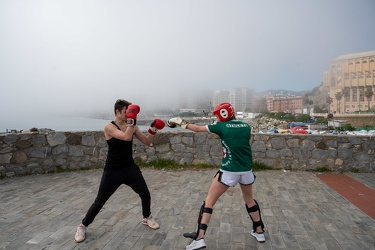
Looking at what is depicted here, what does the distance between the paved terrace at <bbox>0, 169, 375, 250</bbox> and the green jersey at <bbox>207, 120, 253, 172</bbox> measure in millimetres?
1023

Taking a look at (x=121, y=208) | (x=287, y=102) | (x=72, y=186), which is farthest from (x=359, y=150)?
(x=287, y=102)

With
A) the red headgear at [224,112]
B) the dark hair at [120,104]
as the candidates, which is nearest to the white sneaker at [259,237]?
the red headgear at [224,112]

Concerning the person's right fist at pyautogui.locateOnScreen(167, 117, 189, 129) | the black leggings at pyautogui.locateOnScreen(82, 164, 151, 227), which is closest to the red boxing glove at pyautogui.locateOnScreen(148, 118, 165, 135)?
the person's right fist at pyautogui.locateOnScreen(167, 117, 189, 129)

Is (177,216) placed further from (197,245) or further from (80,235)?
(80,235)

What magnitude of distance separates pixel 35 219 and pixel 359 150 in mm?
7928

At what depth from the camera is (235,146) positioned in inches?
132

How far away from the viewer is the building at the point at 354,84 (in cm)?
10825

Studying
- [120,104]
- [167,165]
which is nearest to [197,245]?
[120,104]

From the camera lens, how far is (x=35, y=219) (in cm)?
449

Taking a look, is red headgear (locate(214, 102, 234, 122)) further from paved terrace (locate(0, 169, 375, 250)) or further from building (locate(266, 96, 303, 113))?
building (locate(266, 96, 303, 113))

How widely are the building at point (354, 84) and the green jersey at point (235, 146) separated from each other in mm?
117169

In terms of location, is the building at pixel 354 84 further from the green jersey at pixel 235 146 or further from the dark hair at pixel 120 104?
the dark hair at pixel 120 104

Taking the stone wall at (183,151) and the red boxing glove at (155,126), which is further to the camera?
the stone wall at (183,151)

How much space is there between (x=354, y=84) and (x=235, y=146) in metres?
129
